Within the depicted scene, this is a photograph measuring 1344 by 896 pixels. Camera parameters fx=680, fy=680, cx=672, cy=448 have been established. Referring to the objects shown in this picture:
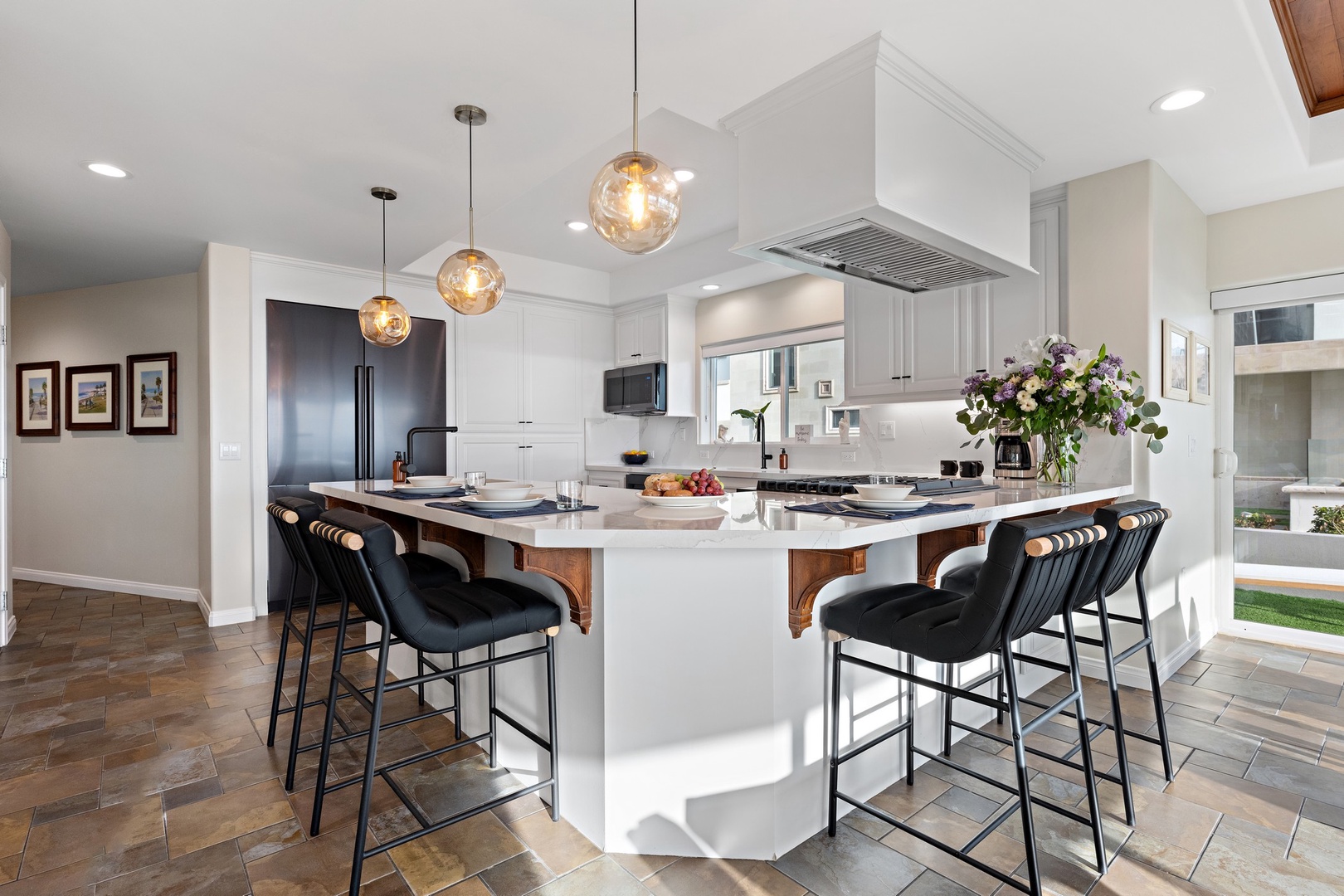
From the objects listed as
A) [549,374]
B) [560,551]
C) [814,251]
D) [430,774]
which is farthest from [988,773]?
[549,374]

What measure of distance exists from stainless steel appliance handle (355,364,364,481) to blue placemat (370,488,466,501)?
2161 mm

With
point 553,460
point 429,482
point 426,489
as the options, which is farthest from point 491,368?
point 426,489

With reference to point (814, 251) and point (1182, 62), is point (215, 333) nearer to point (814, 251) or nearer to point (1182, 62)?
point (814, 251)

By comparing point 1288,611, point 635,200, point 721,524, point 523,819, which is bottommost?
point 523,819

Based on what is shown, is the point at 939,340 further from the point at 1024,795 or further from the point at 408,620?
the point at 408,620

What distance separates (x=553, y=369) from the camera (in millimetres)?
5684

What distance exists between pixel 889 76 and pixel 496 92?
1.39 meters

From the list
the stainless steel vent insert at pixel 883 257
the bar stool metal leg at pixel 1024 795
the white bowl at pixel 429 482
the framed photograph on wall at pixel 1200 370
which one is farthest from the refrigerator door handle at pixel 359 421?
the framed photograph on wall at pixel 1200 370

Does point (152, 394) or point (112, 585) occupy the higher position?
point (152, 394)

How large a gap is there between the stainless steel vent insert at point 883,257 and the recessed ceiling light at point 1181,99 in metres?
0.81

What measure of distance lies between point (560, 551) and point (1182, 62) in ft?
8.81

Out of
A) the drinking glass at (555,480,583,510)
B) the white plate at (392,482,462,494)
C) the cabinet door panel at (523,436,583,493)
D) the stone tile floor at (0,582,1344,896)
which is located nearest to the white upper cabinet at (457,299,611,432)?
the cabinet door panel at (523,436,583,493)

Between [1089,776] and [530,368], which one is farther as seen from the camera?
[530,368]

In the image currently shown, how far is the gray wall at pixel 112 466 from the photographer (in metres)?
4.93
